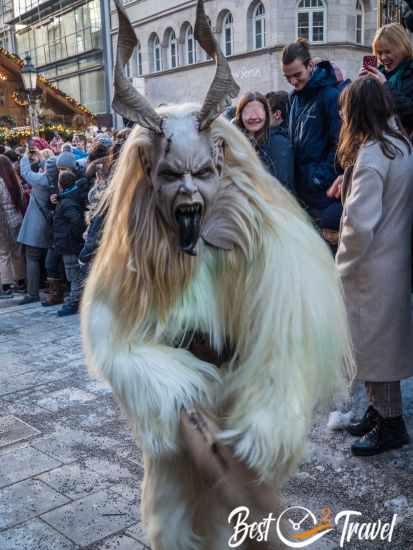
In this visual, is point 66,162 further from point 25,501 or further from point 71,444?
point 25,501

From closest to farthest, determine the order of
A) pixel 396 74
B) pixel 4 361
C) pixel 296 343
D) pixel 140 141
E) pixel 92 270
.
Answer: pixel 296 343
pixel 140 141
pixel 92 270
pixel 396 74
pixel 4 361

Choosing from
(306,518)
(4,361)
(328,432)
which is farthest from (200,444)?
(4,361)

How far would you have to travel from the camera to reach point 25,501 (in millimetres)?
3316

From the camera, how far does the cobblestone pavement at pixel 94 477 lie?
2990 mm

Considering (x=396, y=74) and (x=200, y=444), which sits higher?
(x=396, y=74)

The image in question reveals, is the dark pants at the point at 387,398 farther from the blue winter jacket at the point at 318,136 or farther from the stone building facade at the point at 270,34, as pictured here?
the stone building facade at the point at 270,34

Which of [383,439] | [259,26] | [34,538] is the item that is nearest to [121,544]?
[34,538]

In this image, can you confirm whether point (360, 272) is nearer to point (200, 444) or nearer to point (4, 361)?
point (200, 444)

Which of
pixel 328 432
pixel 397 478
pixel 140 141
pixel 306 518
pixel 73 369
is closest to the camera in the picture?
pixel 140 141

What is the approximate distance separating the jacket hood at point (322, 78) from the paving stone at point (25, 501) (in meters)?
3.09

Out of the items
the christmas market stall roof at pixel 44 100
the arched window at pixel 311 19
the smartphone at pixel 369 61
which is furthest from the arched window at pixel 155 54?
the smartphone at pixel 369 61

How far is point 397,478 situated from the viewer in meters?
3.32

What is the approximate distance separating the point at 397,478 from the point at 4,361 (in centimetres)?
371

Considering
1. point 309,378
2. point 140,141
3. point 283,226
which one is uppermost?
point 140,141
